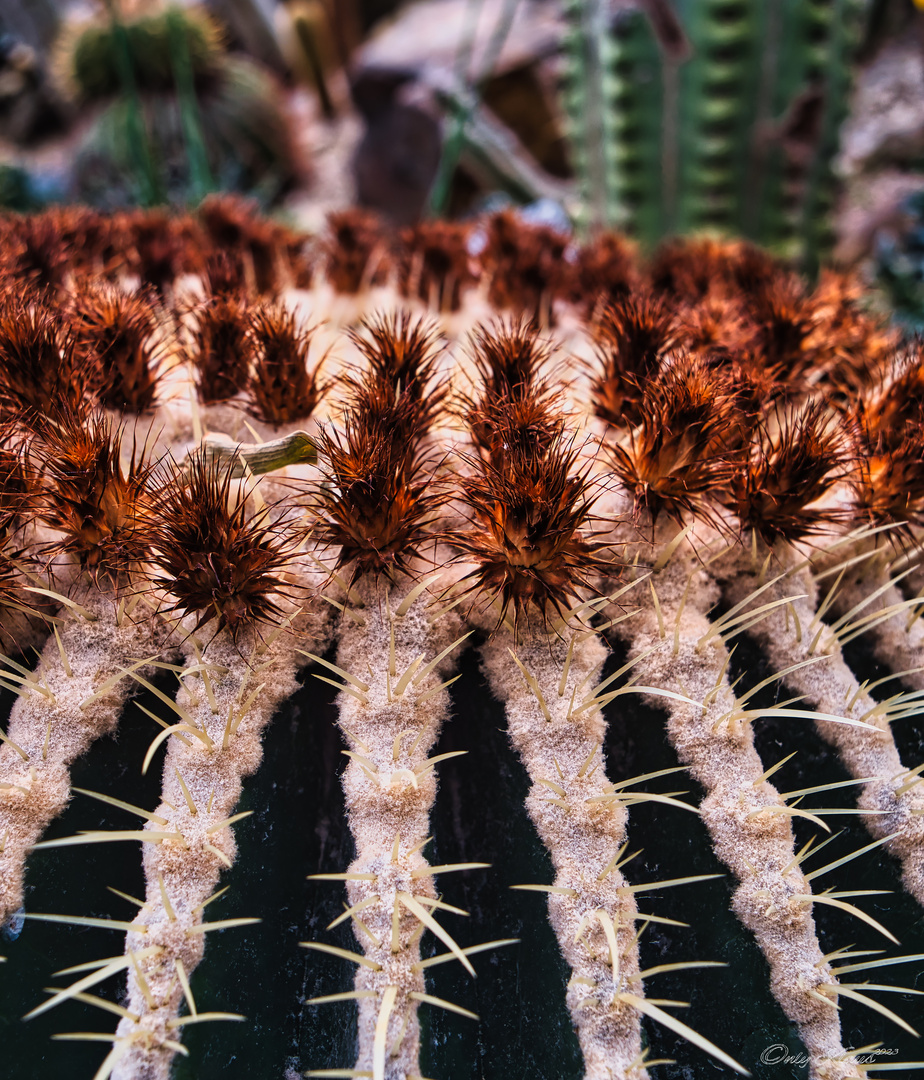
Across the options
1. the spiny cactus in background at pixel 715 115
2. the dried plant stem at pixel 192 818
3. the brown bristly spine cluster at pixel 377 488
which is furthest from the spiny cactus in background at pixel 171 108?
the dried plant stem at pixel 192 818

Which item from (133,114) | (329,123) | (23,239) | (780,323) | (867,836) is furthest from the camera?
(329,123)

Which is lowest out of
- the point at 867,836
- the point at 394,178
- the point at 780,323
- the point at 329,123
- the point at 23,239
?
the point at 867,836

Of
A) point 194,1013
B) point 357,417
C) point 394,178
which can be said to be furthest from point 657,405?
point 394,178

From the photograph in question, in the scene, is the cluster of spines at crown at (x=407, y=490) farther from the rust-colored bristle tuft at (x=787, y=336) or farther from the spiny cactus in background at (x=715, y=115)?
the spiny cactus in background at (x=715, y=115)

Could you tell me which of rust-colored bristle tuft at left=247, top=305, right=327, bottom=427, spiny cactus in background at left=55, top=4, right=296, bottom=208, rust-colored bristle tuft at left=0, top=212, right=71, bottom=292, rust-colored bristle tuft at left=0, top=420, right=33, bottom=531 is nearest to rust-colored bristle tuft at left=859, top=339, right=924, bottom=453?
rust-colored bristle tuft at left=247, top=305, right=327, bottom=427

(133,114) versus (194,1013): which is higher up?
(133,114)

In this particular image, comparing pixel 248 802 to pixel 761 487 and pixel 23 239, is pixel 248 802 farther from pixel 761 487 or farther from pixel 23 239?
pixel 23 239

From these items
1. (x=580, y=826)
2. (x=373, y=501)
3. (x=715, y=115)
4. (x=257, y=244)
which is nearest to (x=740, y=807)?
(x=580, y=826)
